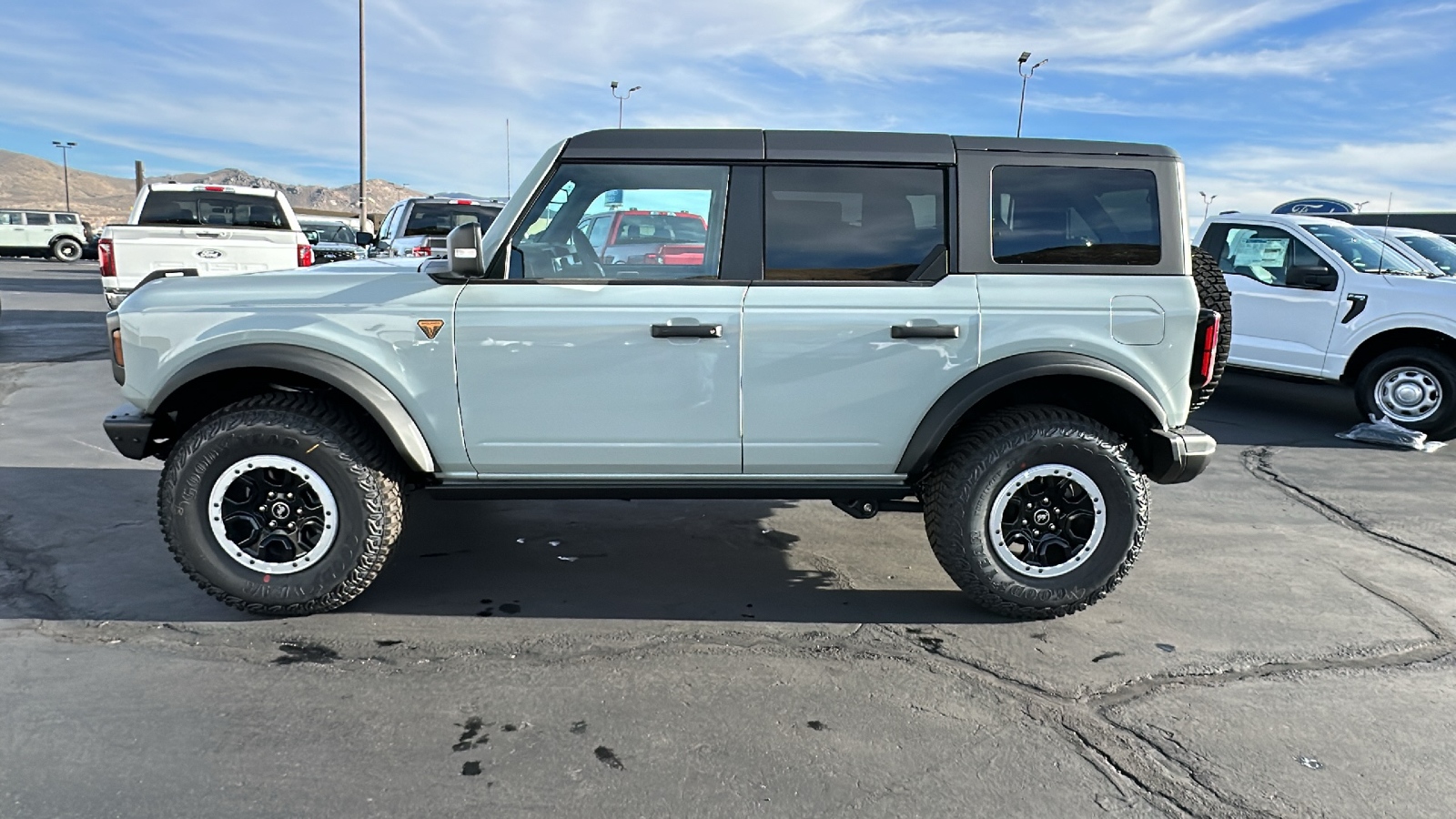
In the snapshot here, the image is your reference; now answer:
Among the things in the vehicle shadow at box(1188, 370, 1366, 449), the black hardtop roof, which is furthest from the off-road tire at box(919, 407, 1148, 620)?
the vehicle shadow at box(1188, 370, 1366, 449)

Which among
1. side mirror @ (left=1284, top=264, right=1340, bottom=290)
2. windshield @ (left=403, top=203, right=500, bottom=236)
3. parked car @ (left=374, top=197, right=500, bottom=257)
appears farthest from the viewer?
windshield @ (left=403, top=203, right=500, bottom=236)

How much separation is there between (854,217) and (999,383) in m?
0.88

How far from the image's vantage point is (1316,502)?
19.0 ft

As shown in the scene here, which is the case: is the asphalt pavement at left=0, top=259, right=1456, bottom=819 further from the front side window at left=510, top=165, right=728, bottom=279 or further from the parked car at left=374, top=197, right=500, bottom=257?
the parked car at left=374, top=197, right=500, bottom=257

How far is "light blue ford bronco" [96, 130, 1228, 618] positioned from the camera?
358 cm

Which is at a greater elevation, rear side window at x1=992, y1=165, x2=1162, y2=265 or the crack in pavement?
rear side window at x1=992, y1=165, x2=1162, y2=265

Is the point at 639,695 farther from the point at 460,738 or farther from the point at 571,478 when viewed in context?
the point at 571,478

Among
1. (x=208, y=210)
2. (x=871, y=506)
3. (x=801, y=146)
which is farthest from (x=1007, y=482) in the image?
(x=208, y=210)

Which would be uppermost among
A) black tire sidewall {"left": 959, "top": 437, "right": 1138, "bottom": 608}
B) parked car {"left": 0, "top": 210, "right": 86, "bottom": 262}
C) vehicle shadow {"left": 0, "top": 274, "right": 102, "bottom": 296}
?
parked car {"left": 0, "top": 210, "right": 86, "bottom": 262}

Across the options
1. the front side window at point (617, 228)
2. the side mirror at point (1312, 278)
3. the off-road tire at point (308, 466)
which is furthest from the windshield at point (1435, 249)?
the off-road tire at point (308, 466)

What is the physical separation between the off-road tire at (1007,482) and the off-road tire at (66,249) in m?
A: 38.4

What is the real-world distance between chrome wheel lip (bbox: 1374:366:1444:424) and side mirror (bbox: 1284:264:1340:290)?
0.88 metres

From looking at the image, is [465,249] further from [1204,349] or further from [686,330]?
[1204,349]

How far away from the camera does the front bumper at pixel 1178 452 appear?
3699 millimetres
